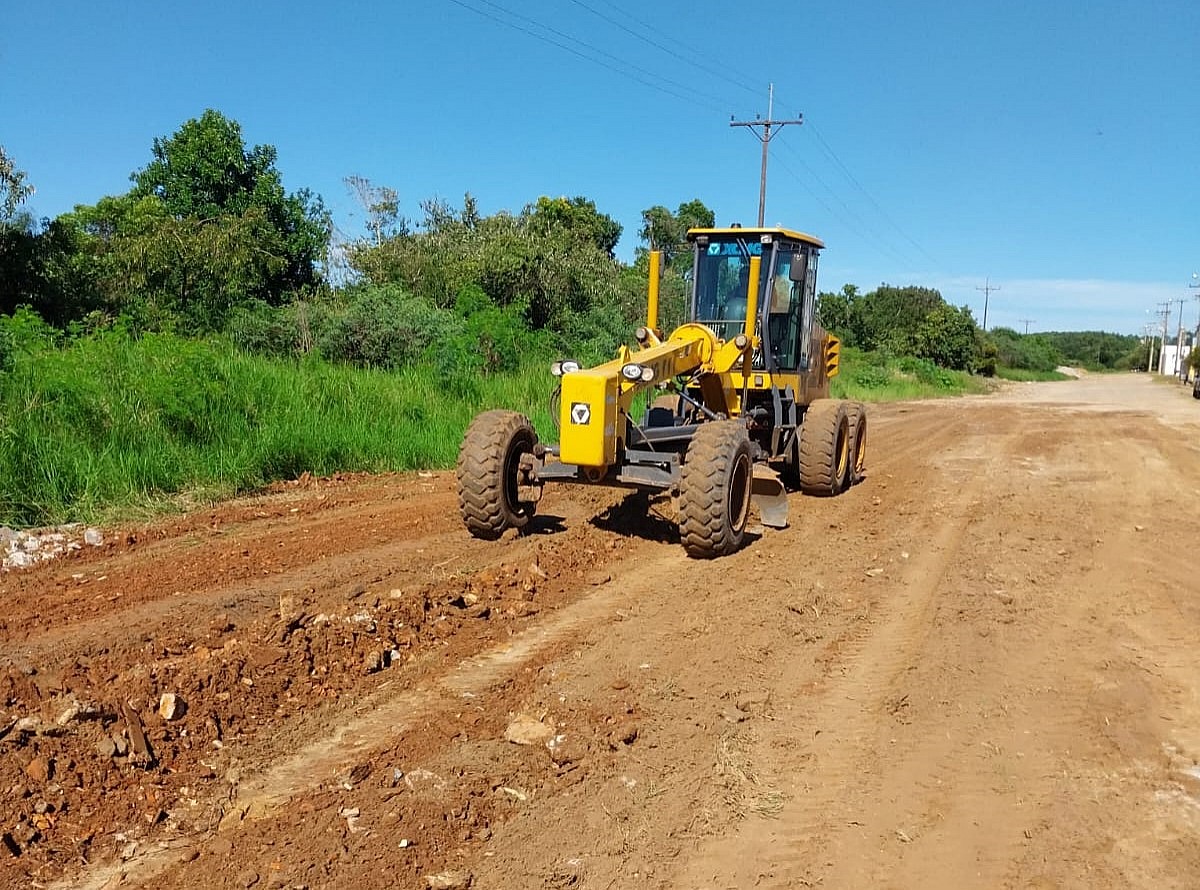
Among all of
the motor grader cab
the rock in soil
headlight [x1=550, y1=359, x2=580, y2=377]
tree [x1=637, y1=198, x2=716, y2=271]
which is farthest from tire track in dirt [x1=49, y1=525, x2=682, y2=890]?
tree [x1=637, y1=198, x2=716, y2=271]

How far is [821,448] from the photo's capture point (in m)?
9.74

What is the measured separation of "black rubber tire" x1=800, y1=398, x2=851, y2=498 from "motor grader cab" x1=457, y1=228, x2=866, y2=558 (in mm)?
14

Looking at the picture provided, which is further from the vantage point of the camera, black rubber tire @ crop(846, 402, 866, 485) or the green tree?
the green tree

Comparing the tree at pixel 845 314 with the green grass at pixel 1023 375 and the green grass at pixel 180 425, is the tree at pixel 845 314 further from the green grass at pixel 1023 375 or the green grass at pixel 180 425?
the green grass at pixel 180 425

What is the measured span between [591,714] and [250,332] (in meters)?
12.4

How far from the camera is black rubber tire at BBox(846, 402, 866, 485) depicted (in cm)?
1089

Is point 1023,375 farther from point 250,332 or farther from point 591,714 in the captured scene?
point 591,714

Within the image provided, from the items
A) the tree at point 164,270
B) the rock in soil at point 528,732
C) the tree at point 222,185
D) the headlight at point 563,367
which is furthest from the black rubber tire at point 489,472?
the tree at point 222,185

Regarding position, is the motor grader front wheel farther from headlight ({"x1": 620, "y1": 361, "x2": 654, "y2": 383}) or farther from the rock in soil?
the rock in soil

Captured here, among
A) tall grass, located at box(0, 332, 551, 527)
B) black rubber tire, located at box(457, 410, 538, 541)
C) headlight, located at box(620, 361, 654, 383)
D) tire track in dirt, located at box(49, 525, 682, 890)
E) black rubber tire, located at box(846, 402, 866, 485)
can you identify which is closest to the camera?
tire track in dirt, located at box(49, 525, 682, 890)

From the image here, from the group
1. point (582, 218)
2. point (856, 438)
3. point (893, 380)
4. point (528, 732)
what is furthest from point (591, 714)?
point (582, 218)

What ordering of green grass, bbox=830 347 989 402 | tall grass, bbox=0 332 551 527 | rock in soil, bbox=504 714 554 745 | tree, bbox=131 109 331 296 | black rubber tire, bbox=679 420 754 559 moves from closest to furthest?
rock in soil, bbox=504 714 554 745
black rubber tire, bbox=679 420 754 559
tall grass, bbox=0 332 551 527
tree, bbox=131 109 331 296
green grass, bbox=830 347 989 402

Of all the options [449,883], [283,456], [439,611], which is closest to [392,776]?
[449,883]

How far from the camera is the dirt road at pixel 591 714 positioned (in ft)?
10.5
